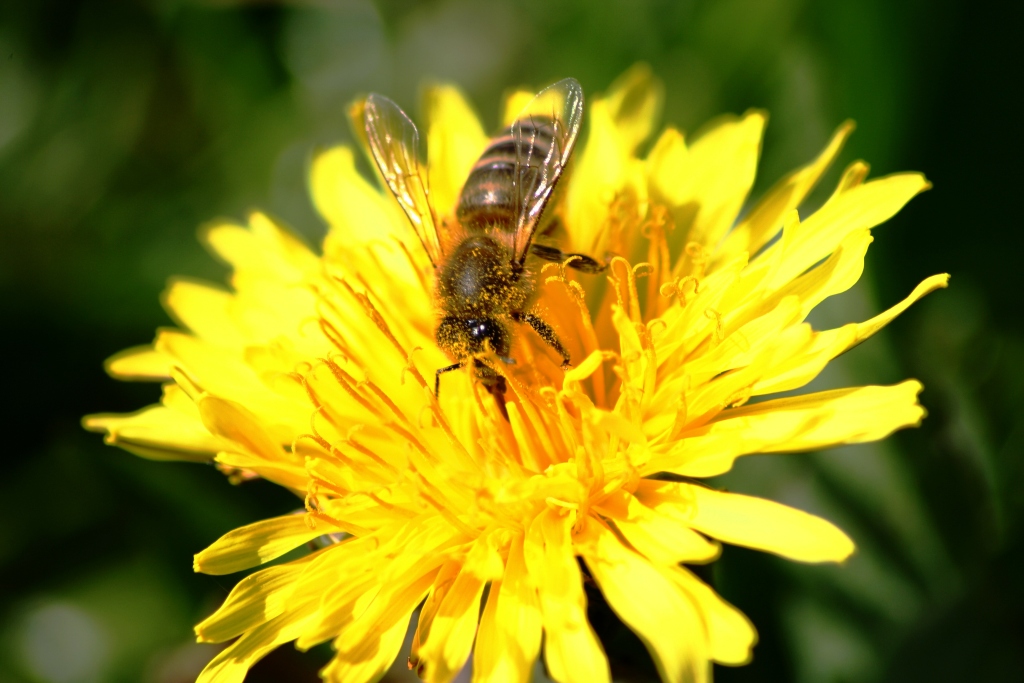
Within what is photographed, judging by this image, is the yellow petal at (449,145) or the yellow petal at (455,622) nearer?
the yellow petal at (455,622)

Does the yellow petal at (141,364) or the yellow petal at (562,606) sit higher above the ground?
the yellow petal at (141,364)

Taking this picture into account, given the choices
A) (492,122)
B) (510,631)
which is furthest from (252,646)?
(492,122)

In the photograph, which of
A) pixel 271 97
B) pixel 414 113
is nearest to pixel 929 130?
pixel 414 113

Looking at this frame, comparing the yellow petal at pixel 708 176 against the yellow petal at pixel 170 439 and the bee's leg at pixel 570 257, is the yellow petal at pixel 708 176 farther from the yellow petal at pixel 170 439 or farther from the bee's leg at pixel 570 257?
the yellow petal at pixel 170 439

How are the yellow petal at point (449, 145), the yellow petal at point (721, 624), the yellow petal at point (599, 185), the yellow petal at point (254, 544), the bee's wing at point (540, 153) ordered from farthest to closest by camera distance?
the yellow petal at point (449, 145) → the yellow petal at point (599, 185) → the bee's wing at point (540, 153) → the yellow petal at point (254, 544) → the yellow petal at point (721, 624)

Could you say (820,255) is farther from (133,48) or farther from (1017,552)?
(133,48)

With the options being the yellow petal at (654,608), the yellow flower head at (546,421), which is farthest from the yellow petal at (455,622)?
the yellow petal at (654,608)

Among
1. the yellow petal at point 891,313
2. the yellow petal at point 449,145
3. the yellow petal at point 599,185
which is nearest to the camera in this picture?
the yellow petal at point 891,313

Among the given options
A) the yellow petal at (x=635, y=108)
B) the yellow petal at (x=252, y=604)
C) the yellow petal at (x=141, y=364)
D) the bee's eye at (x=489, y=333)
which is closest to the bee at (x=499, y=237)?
the bee's eye at (x=489, y=333)

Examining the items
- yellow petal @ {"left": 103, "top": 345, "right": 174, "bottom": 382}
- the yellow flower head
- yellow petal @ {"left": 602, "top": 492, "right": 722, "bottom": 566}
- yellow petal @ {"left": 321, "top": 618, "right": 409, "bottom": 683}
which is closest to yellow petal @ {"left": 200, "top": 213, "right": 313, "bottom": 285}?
the yellow flower head

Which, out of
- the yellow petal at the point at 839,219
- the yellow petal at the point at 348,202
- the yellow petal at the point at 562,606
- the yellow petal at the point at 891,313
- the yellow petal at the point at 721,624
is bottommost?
the yellow petal at the point at 721,624
